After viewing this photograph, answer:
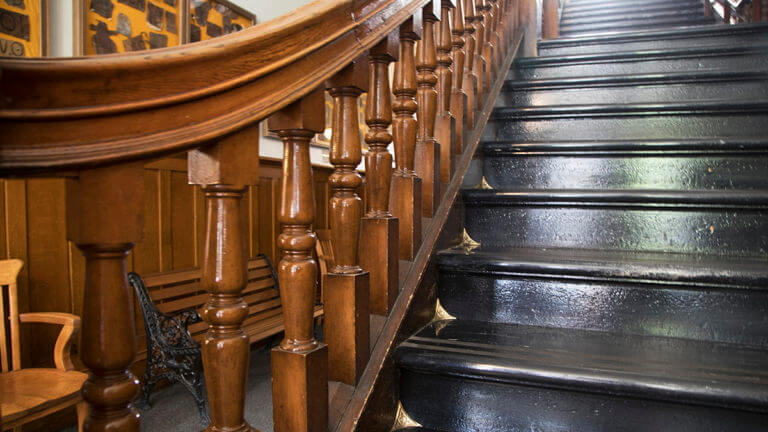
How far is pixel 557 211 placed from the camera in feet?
4.74

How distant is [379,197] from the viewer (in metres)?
1.06

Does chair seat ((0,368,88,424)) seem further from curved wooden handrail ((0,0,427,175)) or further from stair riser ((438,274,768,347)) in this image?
curved wooden handrail ((0,0,427,175))

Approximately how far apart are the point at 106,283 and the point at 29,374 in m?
2.34

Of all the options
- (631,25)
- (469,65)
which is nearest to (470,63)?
(469,65)

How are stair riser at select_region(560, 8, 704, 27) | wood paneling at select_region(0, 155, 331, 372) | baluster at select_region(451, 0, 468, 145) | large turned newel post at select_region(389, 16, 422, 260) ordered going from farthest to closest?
stair riser at select_region(560, 8, 704, 27)
wood paneling at select_region(0, 155, 331, 372)
baluster at select_region(451, 0, 468, 145)
large turned newel post at select_region(389, 16, 422, 260)

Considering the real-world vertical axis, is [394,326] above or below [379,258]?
below

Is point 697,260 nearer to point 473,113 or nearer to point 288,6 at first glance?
point 473,113

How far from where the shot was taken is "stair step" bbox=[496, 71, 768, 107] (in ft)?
6.23

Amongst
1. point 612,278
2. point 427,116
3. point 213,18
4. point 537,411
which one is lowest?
point 537,411

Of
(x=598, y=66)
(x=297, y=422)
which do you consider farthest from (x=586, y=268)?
(x=598, y=66)

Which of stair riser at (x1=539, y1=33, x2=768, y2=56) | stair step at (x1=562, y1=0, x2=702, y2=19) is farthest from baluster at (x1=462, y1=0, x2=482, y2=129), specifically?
stair step at (x1=562, y1=0, x2=702, y2=19)

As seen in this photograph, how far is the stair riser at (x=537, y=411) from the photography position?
88 centimetres

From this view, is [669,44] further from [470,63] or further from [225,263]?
[225,263]

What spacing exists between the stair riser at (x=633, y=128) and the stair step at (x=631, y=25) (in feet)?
11.5
